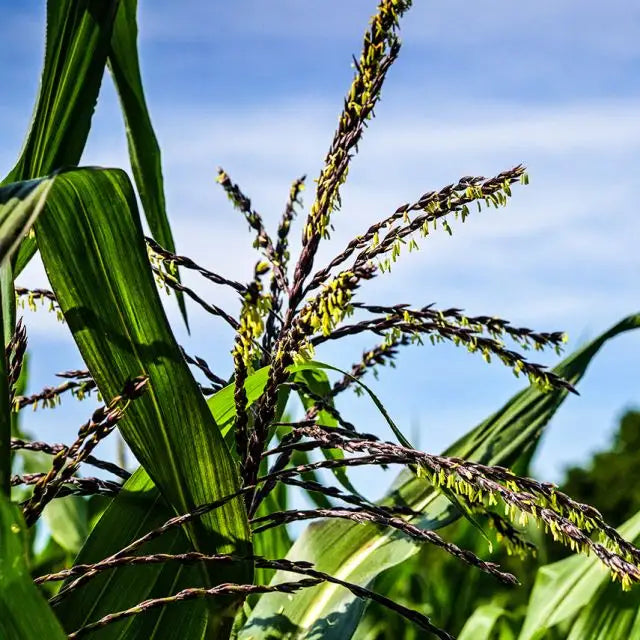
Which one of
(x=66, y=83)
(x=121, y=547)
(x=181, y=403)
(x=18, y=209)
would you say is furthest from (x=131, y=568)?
(x=66, y=83)

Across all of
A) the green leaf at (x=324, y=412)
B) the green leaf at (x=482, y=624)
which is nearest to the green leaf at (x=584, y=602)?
the green leaf at (x=482, y=624)

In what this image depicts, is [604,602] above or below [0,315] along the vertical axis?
below

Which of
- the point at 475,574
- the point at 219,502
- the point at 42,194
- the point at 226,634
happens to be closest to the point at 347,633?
the point at 226,634

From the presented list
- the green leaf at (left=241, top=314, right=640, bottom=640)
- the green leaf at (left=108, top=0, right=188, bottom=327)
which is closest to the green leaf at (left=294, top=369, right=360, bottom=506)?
the green leaf at (left=241, top=314, right=640, bottom=640)

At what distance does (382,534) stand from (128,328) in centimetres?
67

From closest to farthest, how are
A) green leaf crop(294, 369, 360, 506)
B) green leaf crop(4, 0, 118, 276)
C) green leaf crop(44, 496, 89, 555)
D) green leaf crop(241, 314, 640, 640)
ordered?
green leaf crop(4, 0, 118, 276) < green leaf crop(241, 314, 640, 640) < green leaf crop(294, 369, 360, 506) < green leaf crop(44, 496, 89, 555)

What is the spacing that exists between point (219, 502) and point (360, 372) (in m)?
0.51

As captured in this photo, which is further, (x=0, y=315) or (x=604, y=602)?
(x=604, y=602)

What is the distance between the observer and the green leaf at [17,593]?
0.57 metres

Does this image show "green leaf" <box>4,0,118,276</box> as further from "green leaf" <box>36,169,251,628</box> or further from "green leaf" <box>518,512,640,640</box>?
"green leaf" <box>518,512,640,640</box>

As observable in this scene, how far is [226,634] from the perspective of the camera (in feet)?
2.85

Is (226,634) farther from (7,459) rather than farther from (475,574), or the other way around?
(475,574)

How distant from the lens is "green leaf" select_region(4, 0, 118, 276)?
3.26ft

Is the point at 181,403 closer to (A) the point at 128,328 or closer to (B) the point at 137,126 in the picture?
(A) the point at 128,328
